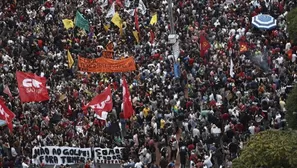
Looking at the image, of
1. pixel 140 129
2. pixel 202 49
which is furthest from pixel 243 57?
pixel 140 129

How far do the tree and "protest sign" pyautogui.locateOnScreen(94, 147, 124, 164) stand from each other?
899 cm

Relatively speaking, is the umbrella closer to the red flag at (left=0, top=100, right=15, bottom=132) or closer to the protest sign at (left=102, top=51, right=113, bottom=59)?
the protest sign at (left=102, top=51, right=113, bottom=59)

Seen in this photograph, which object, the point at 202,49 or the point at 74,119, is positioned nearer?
the point at 74,119

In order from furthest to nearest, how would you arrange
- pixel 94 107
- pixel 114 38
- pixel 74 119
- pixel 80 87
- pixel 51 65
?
pixel 114 38 → pixel 51 65 → pixel 80 87 → pixel 74 119 → pixel 94 107

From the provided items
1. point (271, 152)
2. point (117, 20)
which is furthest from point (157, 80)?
point (271, 152)

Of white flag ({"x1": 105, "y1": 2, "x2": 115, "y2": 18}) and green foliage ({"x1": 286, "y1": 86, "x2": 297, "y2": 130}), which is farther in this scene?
white flag ({"x1": 105, "y1": 2, "x2": 115, "y2": 18})

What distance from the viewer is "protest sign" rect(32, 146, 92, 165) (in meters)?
31.5

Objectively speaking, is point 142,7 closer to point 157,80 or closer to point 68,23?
point 68,23

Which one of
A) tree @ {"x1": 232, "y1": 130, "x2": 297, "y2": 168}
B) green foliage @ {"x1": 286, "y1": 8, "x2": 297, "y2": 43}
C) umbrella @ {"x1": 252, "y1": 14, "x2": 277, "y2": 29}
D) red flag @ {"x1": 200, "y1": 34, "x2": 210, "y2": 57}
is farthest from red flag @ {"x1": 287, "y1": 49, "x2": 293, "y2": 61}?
tree @ {"x1": 232, "y1": 130, "x2": 297, "y2": 168}

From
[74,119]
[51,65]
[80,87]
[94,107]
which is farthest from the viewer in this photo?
[51,65]

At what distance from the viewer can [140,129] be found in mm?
32625

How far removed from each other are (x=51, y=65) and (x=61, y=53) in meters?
1.37

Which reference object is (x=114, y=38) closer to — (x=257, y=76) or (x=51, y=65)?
(x=51, y=65)

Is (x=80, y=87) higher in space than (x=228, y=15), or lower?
lower
